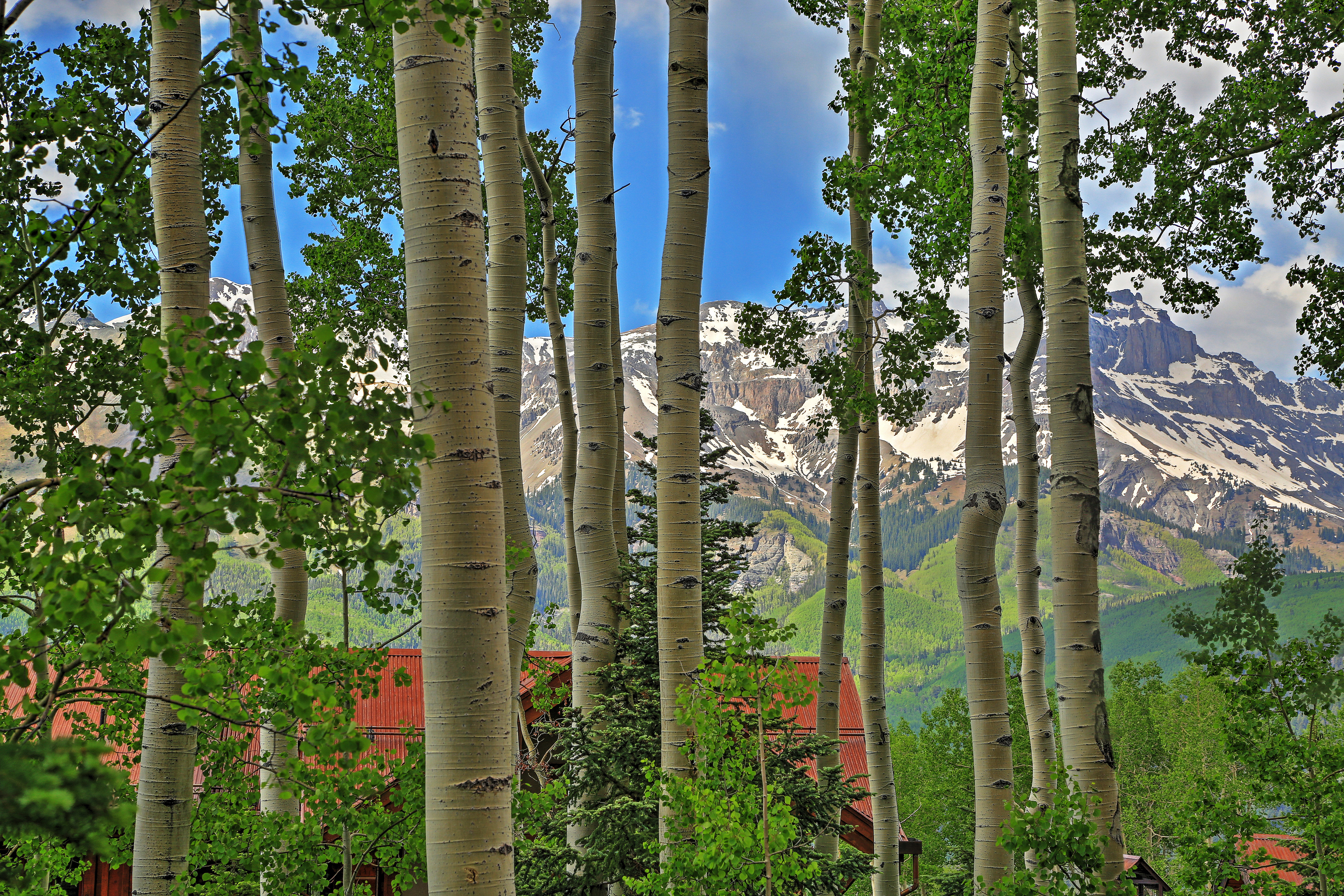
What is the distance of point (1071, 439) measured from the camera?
16.2 feet

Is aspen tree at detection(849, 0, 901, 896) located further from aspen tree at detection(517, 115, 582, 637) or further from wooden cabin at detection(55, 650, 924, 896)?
aspen tree at detection(517, 115, 582, 637)

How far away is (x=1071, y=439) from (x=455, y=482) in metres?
3.72

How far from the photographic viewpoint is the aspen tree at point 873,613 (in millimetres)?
8977

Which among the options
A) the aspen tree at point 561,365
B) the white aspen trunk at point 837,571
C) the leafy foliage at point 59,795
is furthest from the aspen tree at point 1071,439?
the aspen tree at point 561,365

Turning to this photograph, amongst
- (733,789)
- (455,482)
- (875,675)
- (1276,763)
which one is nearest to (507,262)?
(455,482)

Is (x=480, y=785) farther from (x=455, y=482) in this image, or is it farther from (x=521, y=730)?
(x=521, y=730)

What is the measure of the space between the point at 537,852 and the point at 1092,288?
9864 mm

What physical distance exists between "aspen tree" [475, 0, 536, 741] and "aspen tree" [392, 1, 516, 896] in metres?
2.42

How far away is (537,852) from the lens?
6.82 metres

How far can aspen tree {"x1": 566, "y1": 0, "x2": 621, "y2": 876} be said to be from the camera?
658 centimetres

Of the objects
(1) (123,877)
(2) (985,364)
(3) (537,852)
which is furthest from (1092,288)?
(1) (123,877)

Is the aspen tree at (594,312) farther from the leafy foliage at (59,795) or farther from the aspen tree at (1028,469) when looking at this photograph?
the leafy foliage at (59,795)

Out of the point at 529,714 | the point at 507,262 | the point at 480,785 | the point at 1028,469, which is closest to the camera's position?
the point at 480,785

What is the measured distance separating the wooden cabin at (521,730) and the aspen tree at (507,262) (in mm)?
4871
